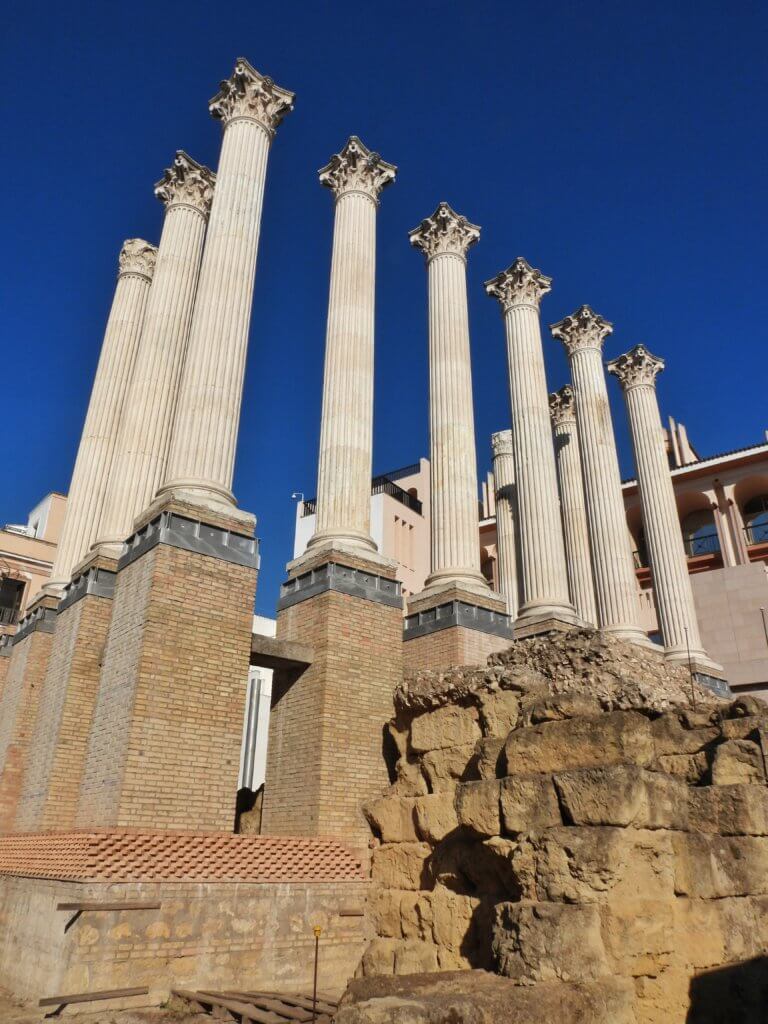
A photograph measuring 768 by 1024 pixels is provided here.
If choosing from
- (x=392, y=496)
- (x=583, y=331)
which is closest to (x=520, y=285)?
(x=583, y=331)

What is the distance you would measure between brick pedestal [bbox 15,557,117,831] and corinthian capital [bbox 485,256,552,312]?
1708 centimetres

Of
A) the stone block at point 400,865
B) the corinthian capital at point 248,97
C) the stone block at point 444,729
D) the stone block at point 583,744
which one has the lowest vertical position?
the stone block at point 400,865

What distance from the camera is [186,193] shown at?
2097 centimetres

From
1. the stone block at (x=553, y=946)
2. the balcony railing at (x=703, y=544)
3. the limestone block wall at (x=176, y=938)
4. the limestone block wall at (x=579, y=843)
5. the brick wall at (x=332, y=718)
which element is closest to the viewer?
the stone block at (x=553, y=946)

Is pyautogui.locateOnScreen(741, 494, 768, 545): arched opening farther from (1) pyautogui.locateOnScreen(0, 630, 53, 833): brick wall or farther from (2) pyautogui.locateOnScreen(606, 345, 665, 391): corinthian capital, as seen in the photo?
(1) pyautogui.locateOnScreen(0, 630, 53, 833): brick wall

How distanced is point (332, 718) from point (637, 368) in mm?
22325

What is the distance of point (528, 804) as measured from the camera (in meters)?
8.58

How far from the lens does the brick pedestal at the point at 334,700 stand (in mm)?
13586

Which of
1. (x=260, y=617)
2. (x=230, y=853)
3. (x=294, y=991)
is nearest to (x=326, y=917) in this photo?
(x=294, y=991)

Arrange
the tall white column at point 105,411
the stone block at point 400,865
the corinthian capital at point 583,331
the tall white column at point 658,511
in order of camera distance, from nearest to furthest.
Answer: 1. the stone block at point 400,865
2. the tall white column at point 105,411
3. the tall white column at point 658,511
4. the corinthian capital at point 583,331

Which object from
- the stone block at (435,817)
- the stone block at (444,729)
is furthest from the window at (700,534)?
the stone block at (435,817)

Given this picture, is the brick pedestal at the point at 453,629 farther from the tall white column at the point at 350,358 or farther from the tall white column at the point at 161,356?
the tall white column at the point at 161,356

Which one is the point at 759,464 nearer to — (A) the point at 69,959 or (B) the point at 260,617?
(B) the point at 260,617

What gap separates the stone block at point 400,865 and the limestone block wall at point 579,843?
0.10 feet
